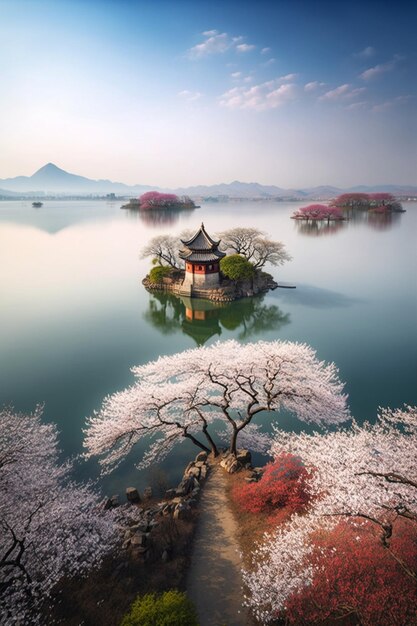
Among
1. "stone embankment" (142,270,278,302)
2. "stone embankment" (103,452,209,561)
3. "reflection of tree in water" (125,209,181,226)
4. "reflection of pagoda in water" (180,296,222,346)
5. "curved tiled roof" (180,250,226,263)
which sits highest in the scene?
"reflection of tree in water" (125,209,181,226)

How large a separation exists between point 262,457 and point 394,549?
6.75 m

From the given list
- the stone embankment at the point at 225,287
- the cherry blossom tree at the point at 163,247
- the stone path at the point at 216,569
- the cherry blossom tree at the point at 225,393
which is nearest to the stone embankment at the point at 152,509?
the stone path at the point at 216,569

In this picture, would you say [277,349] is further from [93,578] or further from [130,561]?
[93,578]

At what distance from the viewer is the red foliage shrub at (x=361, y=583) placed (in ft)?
21.5

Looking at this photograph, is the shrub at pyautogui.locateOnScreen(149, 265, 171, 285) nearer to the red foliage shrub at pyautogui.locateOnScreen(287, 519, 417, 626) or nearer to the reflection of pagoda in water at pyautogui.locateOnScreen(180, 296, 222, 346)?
the reflection of pagoda in water at pyautogui.locateOnScreen(180, 296, 222, 346)

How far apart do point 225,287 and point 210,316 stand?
496cm

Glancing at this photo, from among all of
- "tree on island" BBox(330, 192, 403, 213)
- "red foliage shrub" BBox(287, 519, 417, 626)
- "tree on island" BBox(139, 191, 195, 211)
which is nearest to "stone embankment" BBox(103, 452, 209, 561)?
"red foliage shrub" BBox(287, 519, 417, 626)

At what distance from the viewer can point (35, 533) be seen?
27.5ft

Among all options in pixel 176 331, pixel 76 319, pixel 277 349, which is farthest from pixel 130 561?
pixel 76 319

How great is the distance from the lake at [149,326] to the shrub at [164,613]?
640cm

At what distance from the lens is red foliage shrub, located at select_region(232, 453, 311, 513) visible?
1007cm

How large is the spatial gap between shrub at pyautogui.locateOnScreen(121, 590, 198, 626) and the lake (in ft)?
21.0

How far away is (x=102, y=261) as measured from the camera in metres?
53.1

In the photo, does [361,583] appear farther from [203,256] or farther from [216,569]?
[203,256]
